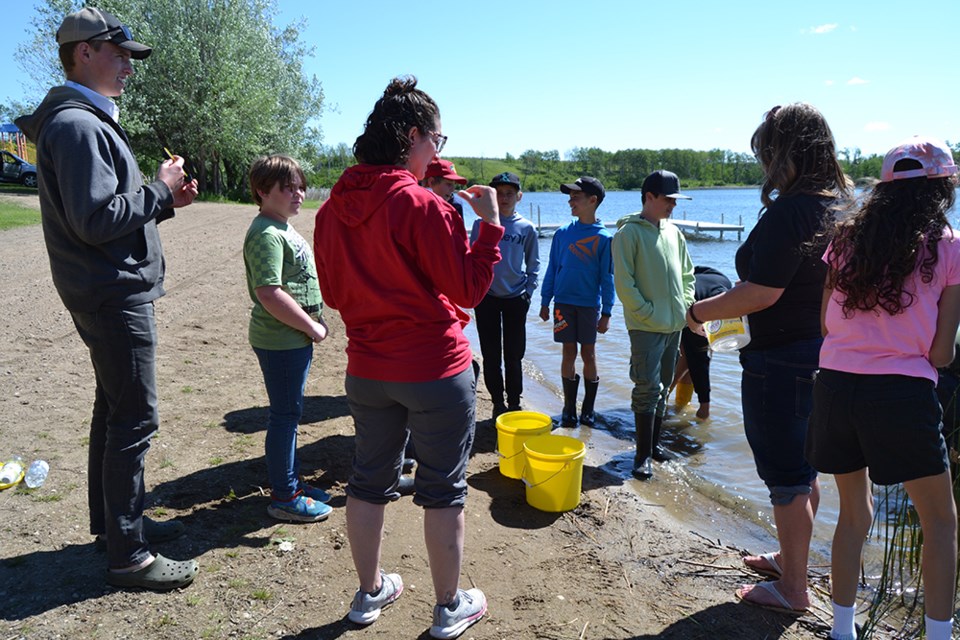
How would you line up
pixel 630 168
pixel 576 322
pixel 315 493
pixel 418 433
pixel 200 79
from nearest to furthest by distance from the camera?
pixel 418 433 < pixel 315 493 < pixel 576 322 < pixel 200 79 < pixel 630 168

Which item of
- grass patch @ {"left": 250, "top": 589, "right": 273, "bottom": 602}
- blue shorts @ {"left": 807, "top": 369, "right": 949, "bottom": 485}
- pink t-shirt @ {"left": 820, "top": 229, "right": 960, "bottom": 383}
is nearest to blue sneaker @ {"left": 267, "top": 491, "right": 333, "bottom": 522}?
grass patch @ {"left": 250, "top": 589, "right": 273, "bottom": 602}

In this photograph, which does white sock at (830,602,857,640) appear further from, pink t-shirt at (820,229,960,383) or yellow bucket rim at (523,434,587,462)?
yellow bucket rim at (523,434,587,462)

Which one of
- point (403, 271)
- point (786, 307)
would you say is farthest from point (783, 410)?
point (403, 271)

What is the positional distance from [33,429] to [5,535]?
1.51 metres

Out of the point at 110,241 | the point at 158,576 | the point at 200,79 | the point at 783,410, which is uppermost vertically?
the point at 200,79

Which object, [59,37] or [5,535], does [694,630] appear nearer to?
[5,535]

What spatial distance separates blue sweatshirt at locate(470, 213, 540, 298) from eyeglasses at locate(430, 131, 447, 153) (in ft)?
9.25

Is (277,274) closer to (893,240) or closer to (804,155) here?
(804,155)

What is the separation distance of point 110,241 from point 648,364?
3510 millimetres

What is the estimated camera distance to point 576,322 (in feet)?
19.6

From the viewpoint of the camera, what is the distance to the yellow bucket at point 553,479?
4.04 meters

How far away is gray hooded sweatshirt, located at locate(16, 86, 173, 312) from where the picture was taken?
2.54 m

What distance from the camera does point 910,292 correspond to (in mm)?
2389

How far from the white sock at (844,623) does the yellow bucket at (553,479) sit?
5.18 feet
